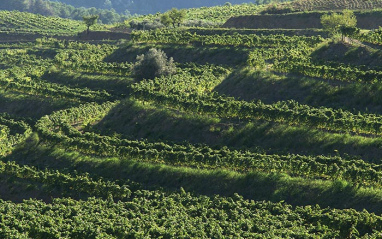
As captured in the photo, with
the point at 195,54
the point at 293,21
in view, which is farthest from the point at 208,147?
the point at 293,21

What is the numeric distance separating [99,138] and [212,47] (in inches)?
1599

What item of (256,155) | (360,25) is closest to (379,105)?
(256,155)

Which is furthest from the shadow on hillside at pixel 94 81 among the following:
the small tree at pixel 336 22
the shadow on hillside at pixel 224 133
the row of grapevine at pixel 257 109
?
the small tree at pixel 336 22

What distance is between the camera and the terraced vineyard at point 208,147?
51.6 m

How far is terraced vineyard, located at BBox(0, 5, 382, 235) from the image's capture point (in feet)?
169

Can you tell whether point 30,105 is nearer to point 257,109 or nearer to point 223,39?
point 223,39

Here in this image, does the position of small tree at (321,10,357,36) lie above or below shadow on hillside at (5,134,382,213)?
above

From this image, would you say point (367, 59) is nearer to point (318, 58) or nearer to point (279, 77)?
point (318, 58)

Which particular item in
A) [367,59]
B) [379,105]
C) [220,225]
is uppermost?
[367,59]

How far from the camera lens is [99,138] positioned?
72875 mm

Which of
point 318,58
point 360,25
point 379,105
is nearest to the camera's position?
point 379,105

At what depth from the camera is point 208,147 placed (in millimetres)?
66562

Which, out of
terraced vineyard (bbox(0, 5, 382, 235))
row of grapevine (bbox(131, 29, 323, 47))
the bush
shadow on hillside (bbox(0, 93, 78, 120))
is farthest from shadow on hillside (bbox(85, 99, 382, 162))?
the bush

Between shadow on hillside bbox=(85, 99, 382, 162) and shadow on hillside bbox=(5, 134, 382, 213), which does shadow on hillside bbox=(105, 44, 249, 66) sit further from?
shadow on hillside bbox=(5, 134, 382, 213)
